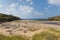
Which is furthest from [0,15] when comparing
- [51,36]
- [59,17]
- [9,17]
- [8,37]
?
[51,36]

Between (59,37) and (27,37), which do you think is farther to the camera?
(27,37)

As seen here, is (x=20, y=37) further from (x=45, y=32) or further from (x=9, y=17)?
(x=9, y=17)

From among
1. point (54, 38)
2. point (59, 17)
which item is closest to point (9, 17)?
point (59, 17)

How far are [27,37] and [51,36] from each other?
107 cm

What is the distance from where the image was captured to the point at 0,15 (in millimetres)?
14133

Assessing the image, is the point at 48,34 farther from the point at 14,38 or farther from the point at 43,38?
the point at 14,38

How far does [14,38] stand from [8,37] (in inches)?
12.5

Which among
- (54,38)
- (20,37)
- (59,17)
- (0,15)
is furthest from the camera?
(59,17)

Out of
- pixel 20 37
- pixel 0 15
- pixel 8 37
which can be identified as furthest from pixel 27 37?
pixel 0 15

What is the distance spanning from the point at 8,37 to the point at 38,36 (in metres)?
1.26

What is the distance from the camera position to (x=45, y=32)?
6.05m

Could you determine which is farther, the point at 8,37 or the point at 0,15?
the point at 0,15

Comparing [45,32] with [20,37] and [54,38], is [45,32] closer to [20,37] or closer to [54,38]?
[54,38]

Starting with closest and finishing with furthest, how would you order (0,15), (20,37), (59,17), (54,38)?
(54,38)
(20,37)
(0,15)
(59,17)
